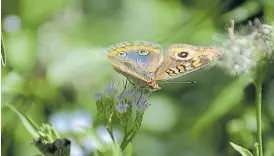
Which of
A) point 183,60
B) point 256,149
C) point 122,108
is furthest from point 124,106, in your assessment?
point 256,149

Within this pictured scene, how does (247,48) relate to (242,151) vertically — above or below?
above

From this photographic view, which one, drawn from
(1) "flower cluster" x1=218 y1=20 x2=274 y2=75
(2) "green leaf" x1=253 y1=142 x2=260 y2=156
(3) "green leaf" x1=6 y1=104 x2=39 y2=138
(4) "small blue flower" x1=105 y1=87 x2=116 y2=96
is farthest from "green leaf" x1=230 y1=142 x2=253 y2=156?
(3) "green leaf" x1=6 y1=104 x2=39 y2=138

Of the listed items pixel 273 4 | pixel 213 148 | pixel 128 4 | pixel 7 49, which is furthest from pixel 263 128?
pixel 7 49

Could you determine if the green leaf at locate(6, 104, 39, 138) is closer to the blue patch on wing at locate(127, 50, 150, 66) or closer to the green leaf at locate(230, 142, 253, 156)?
the blue patch on wing at locate(127, 50, 150, 66)

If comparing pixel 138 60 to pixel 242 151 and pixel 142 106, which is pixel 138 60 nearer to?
pixel 142 106

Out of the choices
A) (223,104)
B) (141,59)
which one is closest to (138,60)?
(141,59)

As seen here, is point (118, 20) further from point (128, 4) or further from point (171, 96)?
point (171, 96)
